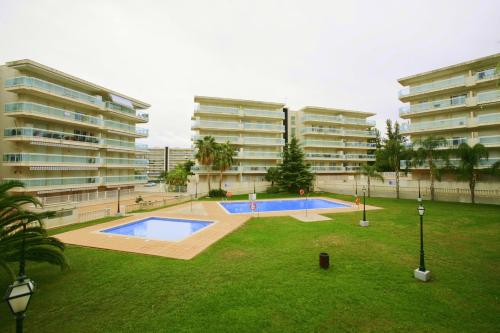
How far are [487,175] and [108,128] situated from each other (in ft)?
169

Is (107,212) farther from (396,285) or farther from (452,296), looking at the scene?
(452,296)

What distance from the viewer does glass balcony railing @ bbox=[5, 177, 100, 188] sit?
24.7 meters

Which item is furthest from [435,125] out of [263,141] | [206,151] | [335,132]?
[206,151]

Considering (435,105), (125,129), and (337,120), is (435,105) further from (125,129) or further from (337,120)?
(125,129)

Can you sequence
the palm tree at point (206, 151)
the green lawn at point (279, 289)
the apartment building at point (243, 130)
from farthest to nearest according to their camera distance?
1. the apartment building at point (243, 130)
2. the palm tree at point (206, 151)
3. the green lawn at point (279, 289)

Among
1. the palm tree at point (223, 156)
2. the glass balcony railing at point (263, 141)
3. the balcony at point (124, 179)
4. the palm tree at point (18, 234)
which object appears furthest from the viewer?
the glass balcony railing at point (263, 141)

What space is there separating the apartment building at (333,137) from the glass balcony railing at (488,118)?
23.5m

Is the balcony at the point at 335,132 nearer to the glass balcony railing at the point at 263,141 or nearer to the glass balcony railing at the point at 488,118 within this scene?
the glass balcony railing at the point at 263,141

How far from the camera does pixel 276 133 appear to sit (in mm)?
46500

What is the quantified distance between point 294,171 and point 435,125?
2099 centimetres

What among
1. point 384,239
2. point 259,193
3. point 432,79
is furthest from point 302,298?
point 432,79

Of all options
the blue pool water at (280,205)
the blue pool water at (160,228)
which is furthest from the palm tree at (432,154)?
the blue pool water at (160,228)

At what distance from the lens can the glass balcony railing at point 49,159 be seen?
963 inches

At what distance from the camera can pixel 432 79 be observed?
34.4 metres
